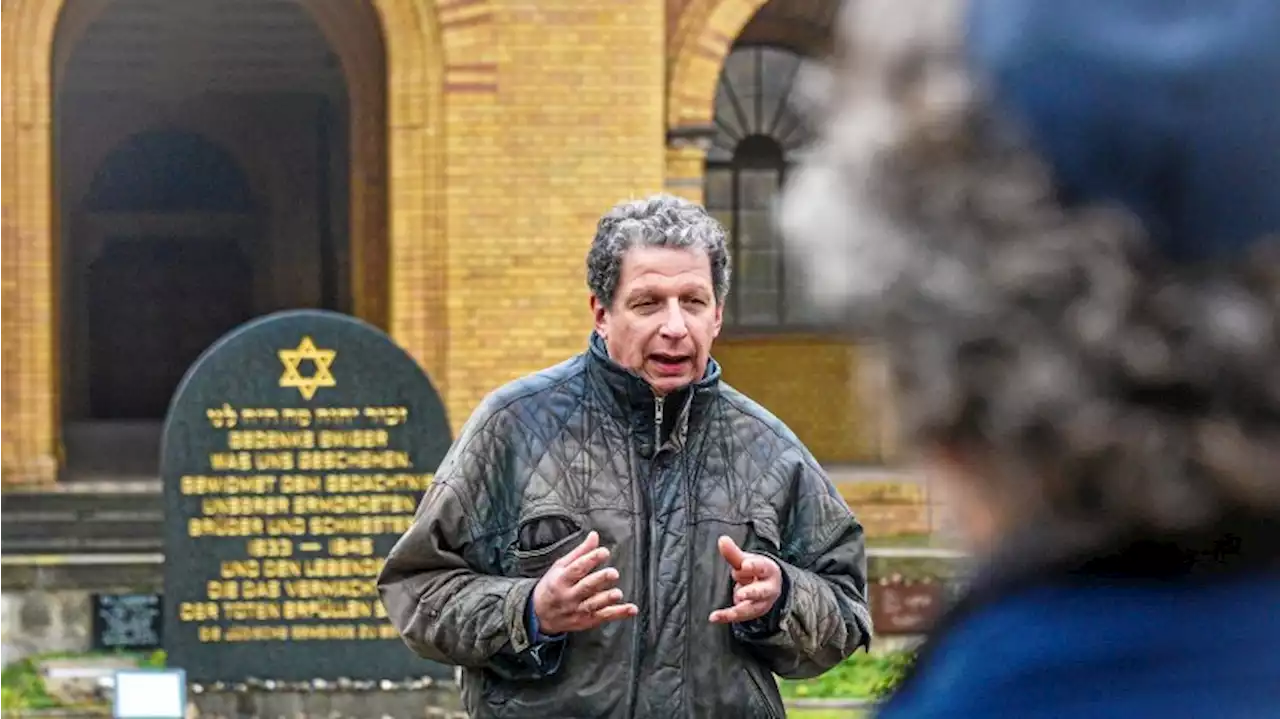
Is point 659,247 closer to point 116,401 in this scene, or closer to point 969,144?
point 969,144

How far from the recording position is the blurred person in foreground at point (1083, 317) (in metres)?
0.94

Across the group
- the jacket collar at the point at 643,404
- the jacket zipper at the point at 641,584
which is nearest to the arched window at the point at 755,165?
the jacket collar at the point at 643,404

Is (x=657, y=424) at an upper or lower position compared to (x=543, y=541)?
upper

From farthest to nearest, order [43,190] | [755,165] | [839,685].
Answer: [755,165]
[43,190]
[839,685]

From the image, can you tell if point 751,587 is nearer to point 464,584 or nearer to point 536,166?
point 464,584

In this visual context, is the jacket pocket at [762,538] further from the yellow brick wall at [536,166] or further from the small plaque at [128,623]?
the yellow brick wall at [536,166]

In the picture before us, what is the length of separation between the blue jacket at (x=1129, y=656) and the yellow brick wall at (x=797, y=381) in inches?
592

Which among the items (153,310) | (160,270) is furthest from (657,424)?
(153,310)

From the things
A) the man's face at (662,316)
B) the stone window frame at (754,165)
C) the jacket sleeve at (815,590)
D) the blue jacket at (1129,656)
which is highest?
the stone window frame at (754,165)

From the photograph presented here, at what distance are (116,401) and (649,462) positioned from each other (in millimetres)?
19536

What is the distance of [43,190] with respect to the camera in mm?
12547

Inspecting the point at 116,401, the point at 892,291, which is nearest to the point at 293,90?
the point at 116,401

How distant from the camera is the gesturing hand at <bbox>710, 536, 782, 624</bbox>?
324 centimetres

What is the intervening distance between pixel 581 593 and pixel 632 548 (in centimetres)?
23
